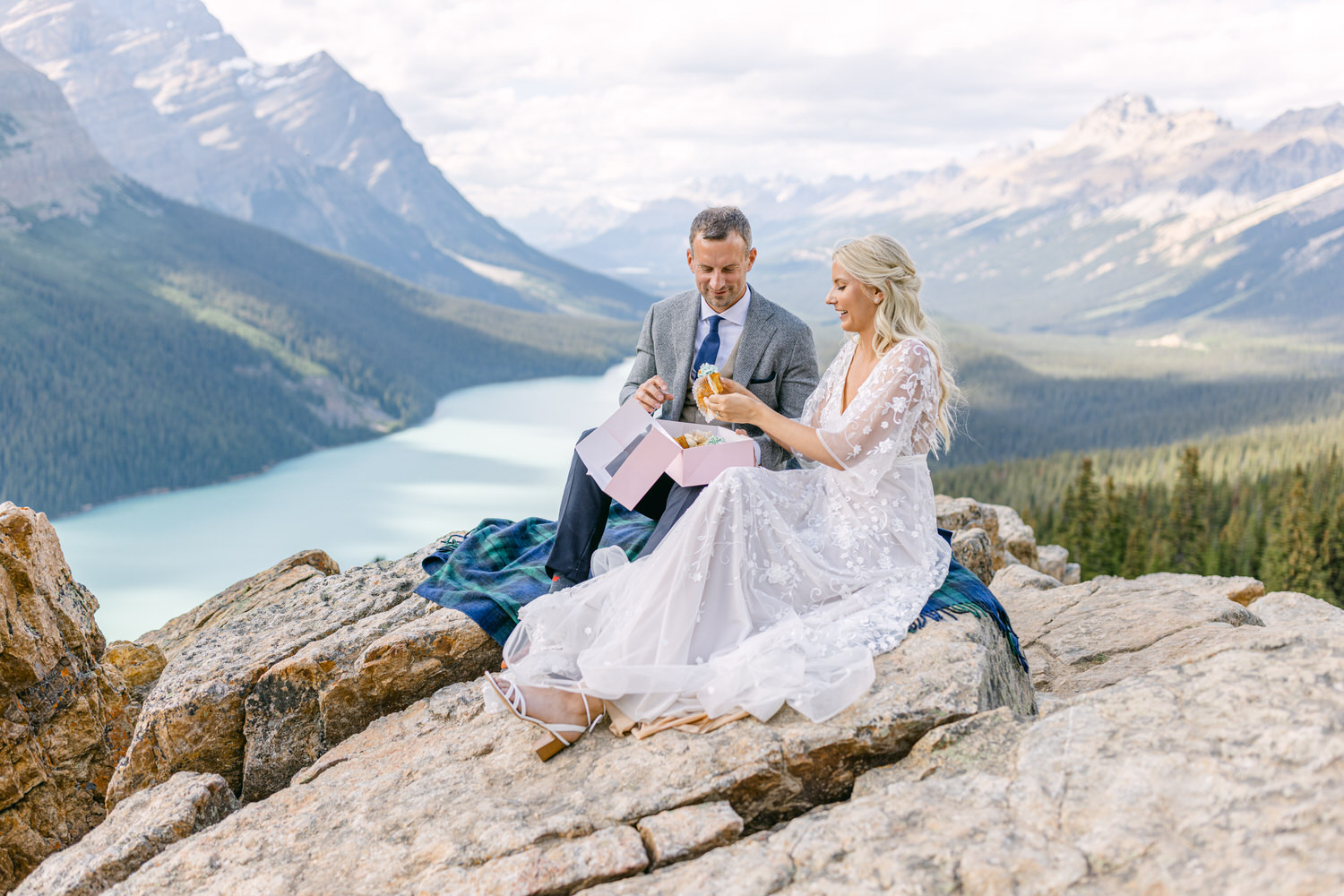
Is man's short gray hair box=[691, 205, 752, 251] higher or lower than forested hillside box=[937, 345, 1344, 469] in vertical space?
higher

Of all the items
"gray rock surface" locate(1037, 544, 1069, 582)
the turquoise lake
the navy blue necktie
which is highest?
the navy blue necktie

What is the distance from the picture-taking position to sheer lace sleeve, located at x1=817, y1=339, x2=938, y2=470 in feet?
18.1

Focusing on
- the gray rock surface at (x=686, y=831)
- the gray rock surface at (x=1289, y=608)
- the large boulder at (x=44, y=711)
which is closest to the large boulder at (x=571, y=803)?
the gray rock surface at (x=686, y=831)

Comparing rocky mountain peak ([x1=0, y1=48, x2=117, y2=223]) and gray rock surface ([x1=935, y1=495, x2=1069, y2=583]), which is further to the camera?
rocky mountain peak ([x1=0, y1=48, x2=117, y2=223])

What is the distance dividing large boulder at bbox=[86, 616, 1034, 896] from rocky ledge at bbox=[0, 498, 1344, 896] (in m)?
0.01

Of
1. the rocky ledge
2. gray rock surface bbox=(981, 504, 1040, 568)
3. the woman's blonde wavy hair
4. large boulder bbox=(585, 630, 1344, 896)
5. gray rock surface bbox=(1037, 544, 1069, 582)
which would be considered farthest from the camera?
gray rock surface bbox=(1037, 544, 1069, 582)

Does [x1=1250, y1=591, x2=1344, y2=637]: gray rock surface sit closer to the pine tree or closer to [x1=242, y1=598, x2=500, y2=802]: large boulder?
[x1=242, y1=598, x2=500, y2=802]: large boulder

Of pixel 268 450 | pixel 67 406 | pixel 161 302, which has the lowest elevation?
pixel 268 450

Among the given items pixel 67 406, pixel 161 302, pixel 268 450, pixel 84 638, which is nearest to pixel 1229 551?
pixel 84 638

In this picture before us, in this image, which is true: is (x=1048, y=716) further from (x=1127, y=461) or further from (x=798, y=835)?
(x=1127, y=461)

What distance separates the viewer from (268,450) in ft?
389

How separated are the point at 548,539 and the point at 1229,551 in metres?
A: 47.9

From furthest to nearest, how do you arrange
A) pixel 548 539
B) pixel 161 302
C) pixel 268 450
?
1. pixel 161 302
2. pixel 268 450
3. pixel 548 539

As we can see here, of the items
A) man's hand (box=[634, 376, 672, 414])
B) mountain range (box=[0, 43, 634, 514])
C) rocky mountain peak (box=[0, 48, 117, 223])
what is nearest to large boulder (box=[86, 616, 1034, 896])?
man's hand (box=[634, 376, 672, 414])
